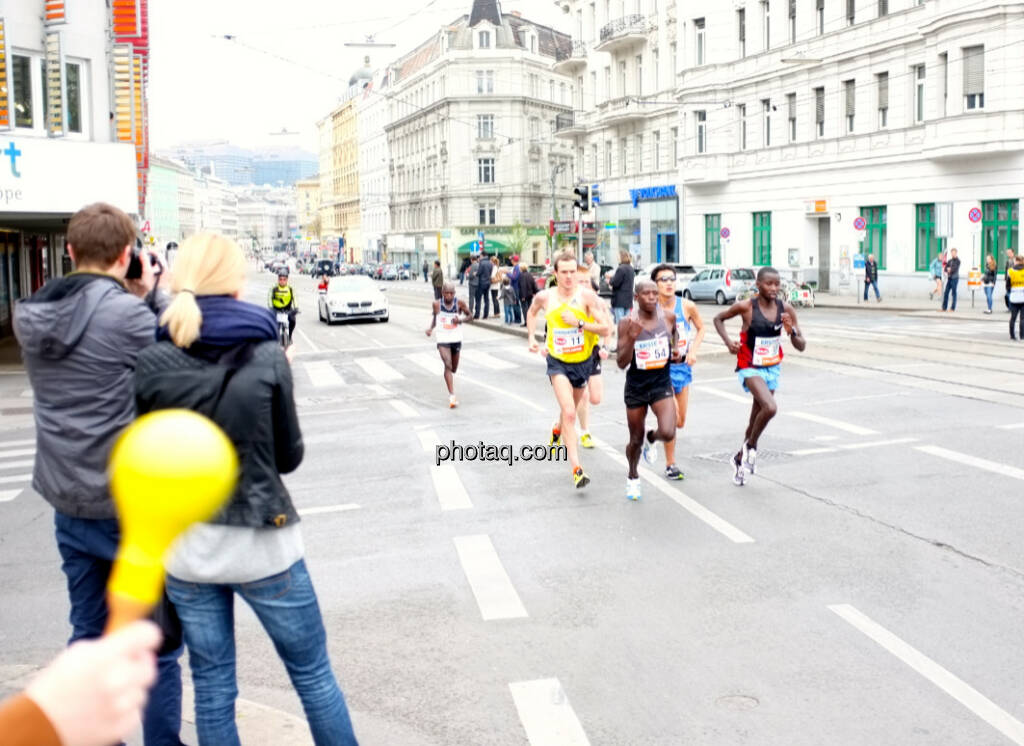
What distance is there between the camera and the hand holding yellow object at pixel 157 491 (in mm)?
1686

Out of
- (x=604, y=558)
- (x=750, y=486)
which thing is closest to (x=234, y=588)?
(x=604, y=558)

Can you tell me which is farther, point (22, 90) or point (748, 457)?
point (22, 90)

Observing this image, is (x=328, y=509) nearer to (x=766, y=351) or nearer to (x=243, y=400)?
(x=766, y=351)

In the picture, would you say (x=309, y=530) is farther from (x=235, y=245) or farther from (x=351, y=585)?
(x=235, y=245)

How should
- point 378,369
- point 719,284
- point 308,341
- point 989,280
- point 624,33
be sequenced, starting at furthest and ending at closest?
point 624,33, point 719,284, point 989,280, point 308,341, point 378,369

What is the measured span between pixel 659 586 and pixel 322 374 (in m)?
14.6

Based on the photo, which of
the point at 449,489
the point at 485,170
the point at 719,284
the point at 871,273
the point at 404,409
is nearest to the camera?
the point at 449,489

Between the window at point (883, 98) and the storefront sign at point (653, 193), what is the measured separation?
14347 mm

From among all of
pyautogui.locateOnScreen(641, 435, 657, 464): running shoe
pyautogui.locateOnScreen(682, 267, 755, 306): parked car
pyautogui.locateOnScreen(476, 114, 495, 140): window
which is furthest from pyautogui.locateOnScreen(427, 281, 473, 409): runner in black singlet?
pyautogui.locateOnScreen(476, 114, 495, 140): window

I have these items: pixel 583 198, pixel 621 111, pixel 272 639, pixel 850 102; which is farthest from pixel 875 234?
pixel 272 639

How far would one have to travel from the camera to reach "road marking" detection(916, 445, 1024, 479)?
9.83 meters

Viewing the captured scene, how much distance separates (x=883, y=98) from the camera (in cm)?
3947

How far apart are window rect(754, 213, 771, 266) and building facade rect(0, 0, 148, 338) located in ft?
94.1

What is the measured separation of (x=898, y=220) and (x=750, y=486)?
31.7 meters
